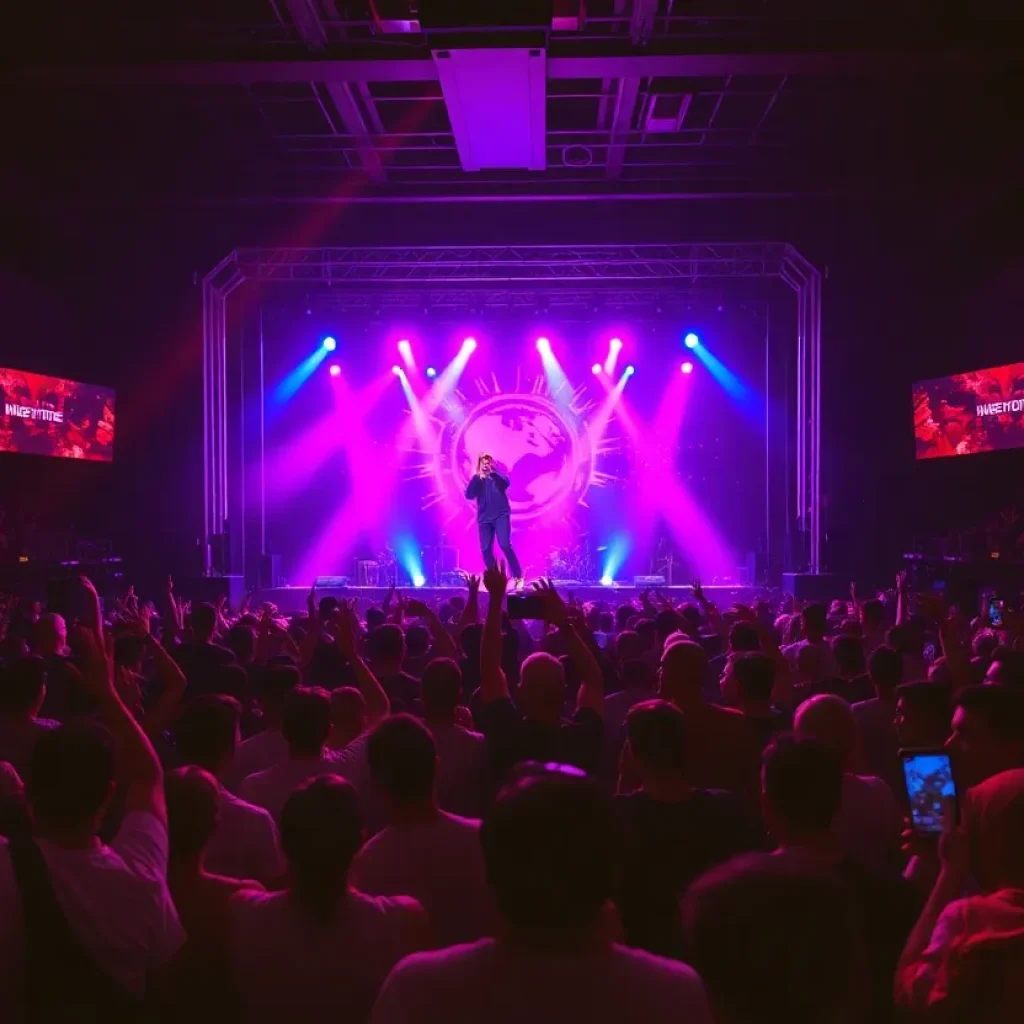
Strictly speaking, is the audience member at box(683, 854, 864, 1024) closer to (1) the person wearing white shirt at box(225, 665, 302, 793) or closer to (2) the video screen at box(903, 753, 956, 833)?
(2) the video screen at box(903, 753, 956, 833)

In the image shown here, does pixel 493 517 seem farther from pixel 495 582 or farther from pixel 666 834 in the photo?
pixel 666 834

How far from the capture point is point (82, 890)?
1.84 m

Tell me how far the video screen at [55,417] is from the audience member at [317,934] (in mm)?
11712

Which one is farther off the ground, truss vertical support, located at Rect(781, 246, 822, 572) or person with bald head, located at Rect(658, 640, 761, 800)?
truss vertical support, located at Rect(781, 246, 822, 572)

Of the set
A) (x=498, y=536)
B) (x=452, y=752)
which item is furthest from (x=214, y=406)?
(x=452, y=752)

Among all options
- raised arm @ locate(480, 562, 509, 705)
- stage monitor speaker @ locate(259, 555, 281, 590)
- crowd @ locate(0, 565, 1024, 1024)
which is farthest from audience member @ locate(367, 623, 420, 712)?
stage monitor speaker @ locate(259, 555, 281, 590)

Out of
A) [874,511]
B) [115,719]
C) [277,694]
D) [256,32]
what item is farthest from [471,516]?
[115,719]

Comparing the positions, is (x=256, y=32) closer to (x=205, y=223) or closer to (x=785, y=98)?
(x=205, y=223)

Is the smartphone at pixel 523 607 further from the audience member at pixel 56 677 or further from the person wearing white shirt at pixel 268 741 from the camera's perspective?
the audience member at pixel 56 677

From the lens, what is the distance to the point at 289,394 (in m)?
17.4

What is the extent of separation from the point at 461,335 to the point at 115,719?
15.6m

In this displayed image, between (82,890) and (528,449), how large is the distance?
15.8 metres

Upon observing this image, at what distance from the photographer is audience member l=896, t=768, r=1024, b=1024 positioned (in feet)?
4.84

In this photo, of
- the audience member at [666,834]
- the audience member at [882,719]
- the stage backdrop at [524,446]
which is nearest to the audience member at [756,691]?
the audience member at [882,719]
